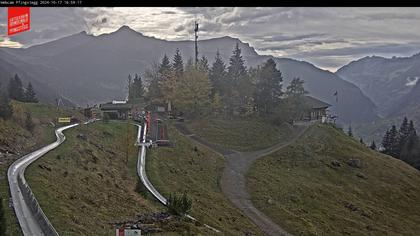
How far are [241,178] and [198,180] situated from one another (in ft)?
19.1

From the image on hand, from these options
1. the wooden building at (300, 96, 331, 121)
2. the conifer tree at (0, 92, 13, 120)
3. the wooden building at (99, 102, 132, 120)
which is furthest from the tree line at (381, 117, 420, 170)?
the conifer tree at (0, 92, 13, 120)

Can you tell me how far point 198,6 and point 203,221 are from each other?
685 inches

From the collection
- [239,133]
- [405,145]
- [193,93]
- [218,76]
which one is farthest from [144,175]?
[405,145]

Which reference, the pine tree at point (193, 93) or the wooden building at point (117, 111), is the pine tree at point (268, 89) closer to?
the pine tree at point (193, 93)

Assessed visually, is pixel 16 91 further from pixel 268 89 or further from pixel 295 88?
pixel 295 88

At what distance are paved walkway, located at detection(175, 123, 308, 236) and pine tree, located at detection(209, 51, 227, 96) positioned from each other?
12840 mm

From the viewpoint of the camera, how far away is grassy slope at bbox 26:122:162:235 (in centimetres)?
1909

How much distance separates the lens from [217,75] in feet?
245

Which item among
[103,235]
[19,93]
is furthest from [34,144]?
[19,93]

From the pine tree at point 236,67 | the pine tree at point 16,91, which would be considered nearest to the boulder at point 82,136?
the pine tree at point 236,67

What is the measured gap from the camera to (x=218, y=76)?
74.6 m

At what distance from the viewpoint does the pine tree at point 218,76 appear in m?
72.7

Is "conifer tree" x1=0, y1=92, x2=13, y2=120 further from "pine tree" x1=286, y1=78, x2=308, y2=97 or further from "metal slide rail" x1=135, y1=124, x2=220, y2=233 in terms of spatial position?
"pine tree" x1=286, y1=78, x2=308, y2=97

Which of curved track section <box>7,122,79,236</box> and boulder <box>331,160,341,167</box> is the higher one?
curved track section <box>7,122,79,236</box>
